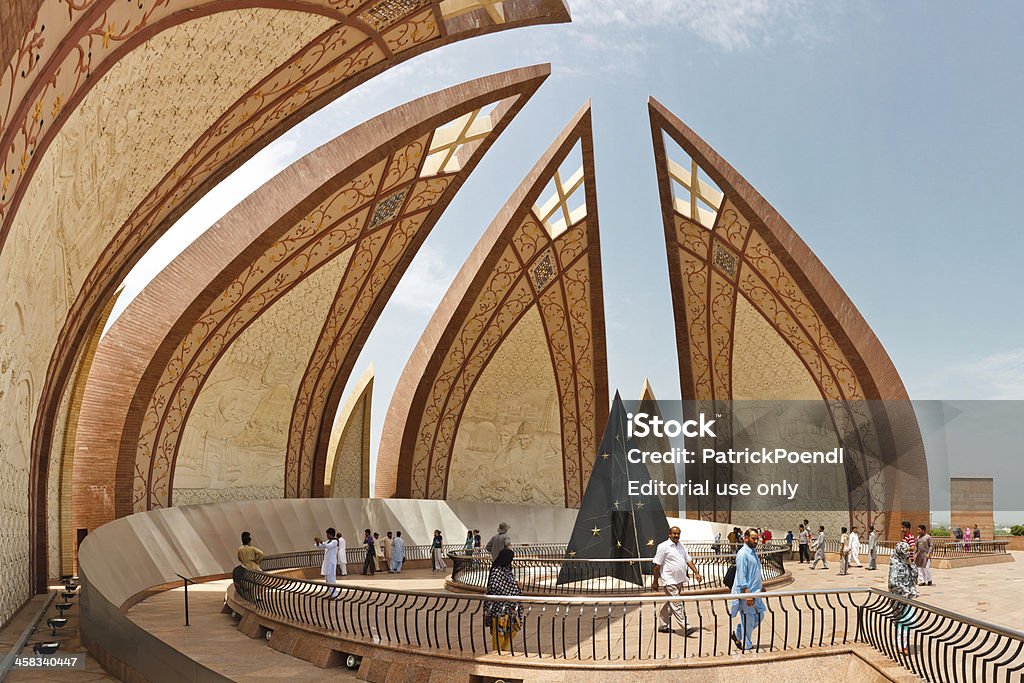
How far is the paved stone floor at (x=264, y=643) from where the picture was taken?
5.10 meters

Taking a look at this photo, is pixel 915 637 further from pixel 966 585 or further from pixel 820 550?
pixel 820 550

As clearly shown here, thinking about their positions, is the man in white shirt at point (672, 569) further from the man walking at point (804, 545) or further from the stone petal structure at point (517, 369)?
the man walking at point (804, 545)

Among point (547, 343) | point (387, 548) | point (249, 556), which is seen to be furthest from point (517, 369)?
point (249, 556)

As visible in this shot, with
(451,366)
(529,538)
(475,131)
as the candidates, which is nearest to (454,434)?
(451,366)

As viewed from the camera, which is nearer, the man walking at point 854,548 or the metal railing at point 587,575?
the metal railing at point 587,575

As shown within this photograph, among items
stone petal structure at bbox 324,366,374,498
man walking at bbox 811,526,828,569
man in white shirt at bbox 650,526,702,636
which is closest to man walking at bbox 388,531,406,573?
stone petal structure at bbox 324,366,374,498

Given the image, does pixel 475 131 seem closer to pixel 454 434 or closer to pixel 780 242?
pixel 780 242

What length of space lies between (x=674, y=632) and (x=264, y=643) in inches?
118

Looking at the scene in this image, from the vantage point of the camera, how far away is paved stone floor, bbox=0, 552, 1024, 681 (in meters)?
5.10

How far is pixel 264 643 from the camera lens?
609 centimetres

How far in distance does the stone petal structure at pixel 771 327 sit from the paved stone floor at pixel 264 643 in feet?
6.10

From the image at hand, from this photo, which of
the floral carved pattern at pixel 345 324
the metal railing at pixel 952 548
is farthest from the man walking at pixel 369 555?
the metal railing at pixel 952 548

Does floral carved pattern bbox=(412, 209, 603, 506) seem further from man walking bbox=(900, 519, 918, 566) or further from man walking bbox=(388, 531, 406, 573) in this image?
man walking bbox=(900, 519, 918, 566)

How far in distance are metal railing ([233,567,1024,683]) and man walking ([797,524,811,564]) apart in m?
5.80
